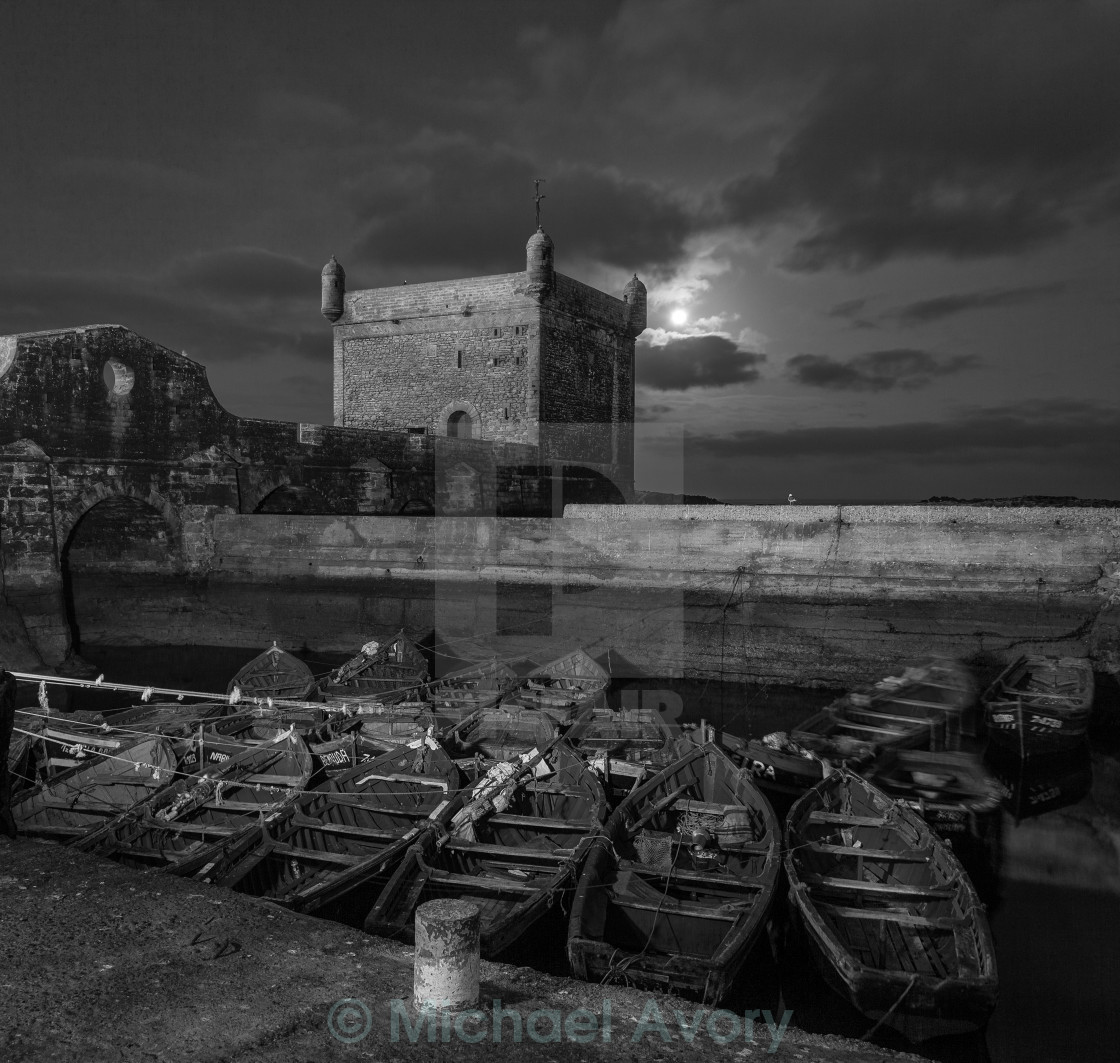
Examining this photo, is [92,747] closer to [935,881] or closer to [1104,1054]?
[935,881]

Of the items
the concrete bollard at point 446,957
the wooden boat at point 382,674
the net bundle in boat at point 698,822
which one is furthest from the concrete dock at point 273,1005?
the wooden boat at point 382,674

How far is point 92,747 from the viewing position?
29.6ft

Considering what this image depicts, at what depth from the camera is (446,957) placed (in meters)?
3.20

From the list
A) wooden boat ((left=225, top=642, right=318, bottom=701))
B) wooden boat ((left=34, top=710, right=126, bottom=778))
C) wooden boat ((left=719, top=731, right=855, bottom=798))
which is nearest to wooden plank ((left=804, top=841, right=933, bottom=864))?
wooden boat ((left=719, top=731, right=855, bottom=798))

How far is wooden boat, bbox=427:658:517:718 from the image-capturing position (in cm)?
1165

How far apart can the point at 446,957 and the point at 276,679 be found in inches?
449

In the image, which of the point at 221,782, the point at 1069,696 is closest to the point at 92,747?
the point at 221,782

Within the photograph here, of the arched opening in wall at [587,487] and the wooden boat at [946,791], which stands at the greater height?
the arched opening in wall at [587,487]

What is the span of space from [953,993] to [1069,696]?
8.40 meters

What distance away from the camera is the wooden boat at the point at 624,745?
343 inches

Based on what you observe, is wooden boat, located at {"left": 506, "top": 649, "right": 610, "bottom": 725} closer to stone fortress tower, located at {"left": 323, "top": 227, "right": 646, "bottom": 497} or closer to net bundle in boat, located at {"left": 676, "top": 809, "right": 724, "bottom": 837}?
net bundle in boat, located at {"left": 676, "top": 809, "right": 724, "bottom": 837}

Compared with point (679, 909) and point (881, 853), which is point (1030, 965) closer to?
point (881, 853)

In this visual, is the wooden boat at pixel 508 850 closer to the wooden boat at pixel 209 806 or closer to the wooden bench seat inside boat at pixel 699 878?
the wooden bench seat inside boat at pixel 699 878

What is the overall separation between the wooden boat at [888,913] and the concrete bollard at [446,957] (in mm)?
2853
